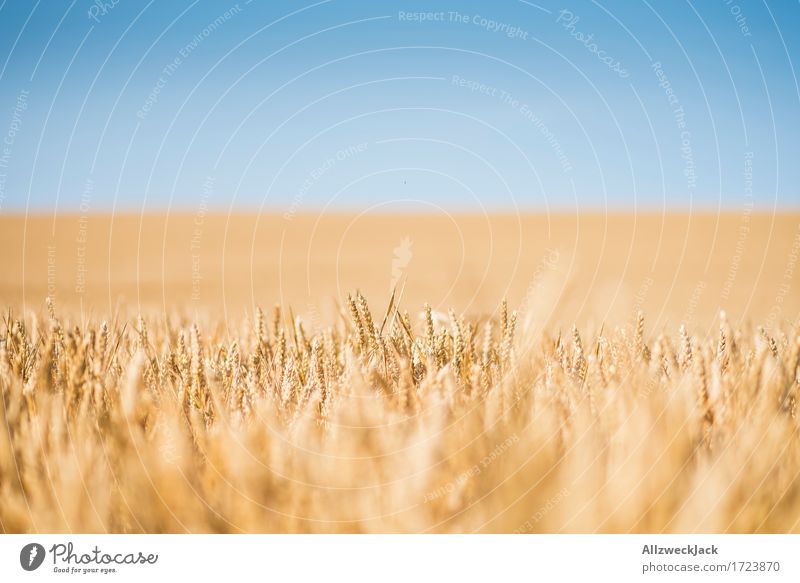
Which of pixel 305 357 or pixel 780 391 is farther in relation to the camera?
pixel 305 357

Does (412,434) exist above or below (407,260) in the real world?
below

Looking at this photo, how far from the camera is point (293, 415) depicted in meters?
1.34

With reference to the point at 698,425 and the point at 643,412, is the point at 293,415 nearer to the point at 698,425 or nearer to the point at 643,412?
the point at 643,412

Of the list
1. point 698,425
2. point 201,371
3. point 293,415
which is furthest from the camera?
point 201,371
